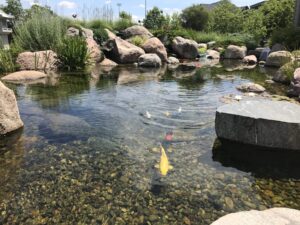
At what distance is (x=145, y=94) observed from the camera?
8.33 m

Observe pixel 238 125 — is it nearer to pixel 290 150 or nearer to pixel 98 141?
pixel 290 150

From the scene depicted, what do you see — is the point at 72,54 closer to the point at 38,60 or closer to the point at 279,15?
the point at 38,60

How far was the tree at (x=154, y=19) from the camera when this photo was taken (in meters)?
32.0

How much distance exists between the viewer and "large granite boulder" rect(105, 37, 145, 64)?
53.2 ft

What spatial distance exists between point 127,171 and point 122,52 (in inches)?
511

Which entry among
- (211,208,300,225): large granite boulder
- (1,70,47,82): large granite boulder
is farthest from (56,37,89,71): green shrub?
Answer: (211,208,300,225): large granite boulder

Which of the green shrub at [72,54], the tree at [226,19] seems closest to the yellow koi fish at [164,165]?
the green shrub at [72,54]

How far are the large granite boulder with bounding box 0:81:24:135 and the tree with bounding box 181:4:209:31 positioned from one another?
37115mm

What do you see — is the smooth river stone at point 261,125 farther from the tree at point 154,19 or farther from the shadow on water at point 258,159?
the tree at point 154,19

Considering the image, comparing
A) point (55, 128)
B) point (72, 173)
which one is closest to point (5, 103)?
point (55, 128)

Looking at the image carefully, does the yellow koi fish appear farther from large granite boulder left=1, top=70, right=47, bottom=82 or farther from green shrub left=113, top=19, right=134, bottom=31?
green shrub left=113, top=19, right=134, bottom=31

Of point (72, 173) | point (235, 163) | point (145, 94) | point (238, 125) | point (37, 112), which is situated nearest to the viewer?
point (72, 173)

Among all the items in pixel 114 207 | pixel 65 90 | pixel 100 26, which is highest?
pixel 100 26

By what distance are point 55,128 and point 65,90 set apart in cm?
346
